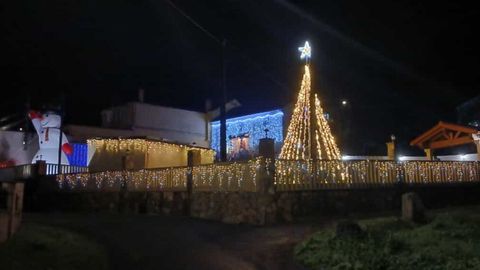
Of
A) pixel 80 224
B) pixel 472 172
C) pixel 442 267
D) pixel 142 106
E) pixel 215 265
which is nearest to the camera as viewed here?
pixel 442 267

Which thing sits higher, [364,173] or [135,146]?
[135,146]

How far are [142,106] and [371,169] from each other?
2511cm

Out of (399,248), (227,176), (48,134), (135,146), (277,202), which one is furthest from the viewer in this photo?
(48,134)

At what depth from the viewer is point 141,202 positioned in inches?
776

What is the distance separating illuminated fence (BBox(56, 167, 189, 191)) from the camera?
59.8 ft

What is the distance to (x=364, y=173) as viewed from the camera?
→ 16.7 m

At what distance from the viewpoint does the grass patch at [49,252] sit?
8.48m

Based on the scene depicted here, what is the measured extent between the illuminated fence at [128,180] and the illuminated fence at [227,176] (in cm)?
94

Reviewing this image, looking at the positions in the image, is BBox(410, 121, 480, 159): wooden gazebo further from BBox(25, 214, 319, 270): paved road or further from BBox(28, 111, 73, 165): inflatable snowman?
BBox(28, 111, 73, 165): inflatable snowman

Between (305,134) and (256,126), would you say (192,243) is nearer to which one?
(305,134)

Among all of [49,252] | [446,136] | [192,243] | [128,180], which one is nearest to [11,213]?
[49,252]

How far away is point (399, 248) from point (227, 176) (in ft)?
24.9

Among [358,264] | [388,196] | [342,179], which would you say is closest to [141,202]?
[342,179]

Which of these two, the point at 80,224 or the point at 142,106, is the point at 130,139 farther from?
the point at 80,224
